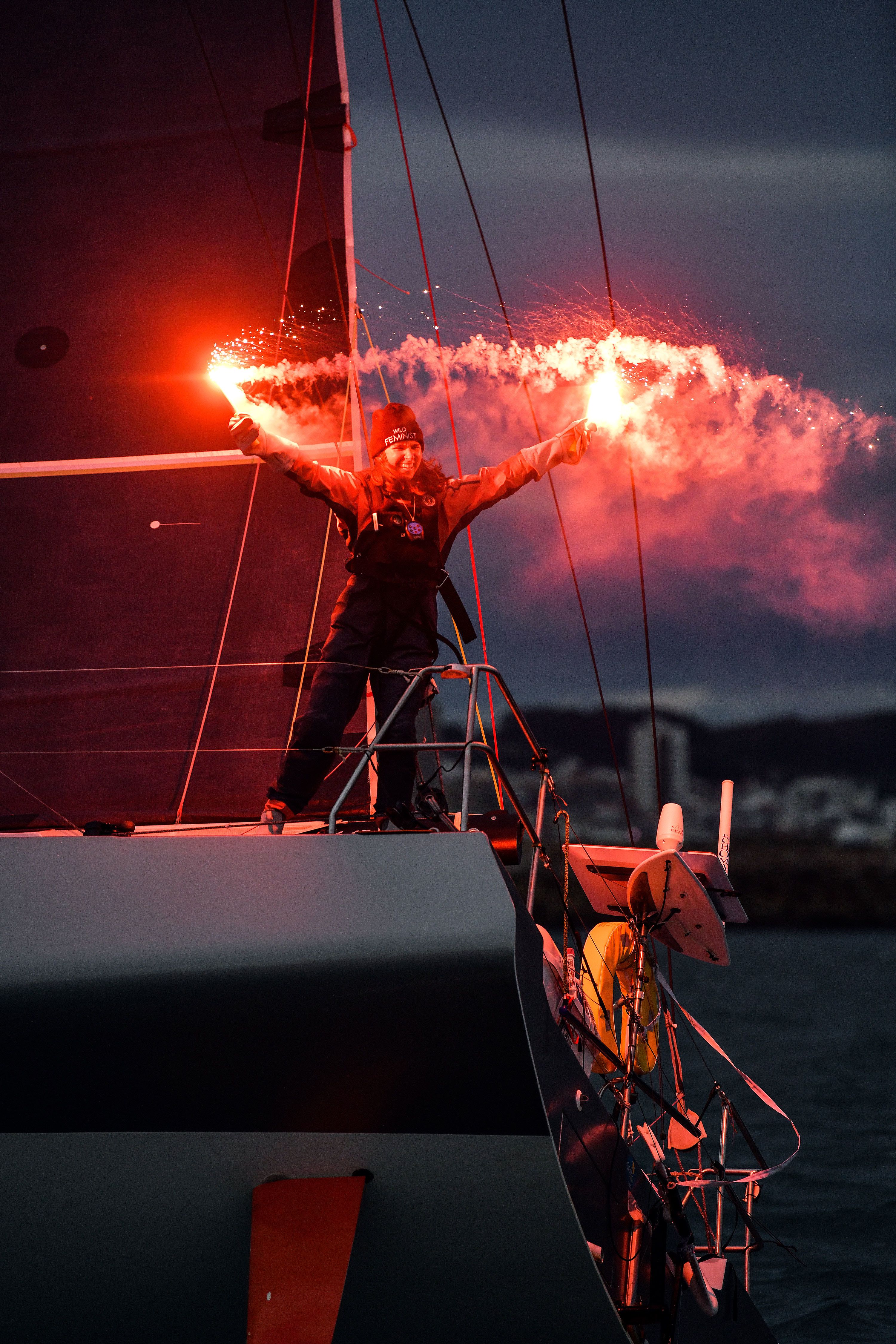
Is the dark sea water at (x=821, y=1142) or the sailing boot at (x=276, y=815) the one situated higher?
the sailing boot at (x=276, y=815)

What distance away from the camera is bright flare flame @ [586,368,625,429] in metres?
3.80

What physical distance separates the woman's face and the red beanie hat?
0.01 metres

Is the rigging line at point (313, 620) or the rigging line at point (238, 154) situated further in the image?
the rigging line at point (238, 154)

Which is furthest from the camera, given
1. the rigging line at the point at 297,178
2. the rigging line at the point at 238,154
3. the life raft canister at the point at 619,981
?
the rigging line at the point at 238,154

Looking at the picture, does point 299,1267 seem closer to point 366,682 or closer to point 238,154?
point 366,682

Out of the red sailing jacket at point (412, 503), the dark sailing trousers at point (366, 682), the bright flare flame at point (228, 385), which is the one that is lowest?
the dark sailing trousers at point (366, 682)

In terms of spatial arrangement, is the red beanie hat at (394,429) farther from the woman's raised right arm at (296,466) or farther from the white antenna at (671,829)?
the white antenna at (671,829)

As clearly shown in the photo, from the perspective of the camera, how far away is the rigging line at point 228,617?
5230mm

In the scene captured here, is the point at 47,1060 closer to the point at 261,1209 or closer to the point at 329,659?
the point at 261,1209

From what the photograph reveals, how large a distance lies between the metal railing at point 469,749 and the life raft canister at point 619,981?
710 millimetres

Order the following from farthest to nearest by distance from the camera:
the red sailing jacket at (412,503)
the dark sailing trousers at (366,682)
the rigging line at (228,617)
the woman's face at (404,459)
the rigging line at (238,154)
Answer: the rigging line at (238,154) < the rigging line at (228,617) < the woman's face at (404,459) < the red sailing jacket at (412,503) < the dark sailing trousers at (366,682)

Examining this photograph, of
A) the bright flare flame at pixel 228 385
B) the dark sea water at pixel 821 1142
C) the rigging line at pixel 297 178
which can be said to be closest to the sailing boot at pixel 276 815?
the bright flare flame at pixel 228 385

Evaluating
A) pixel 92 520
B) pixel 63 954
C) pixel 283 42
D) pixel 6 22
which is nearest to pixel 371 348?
pixel 92 520

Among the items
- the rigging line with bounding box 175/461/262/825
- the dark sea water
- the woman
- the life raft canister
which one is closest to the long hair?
the woman
